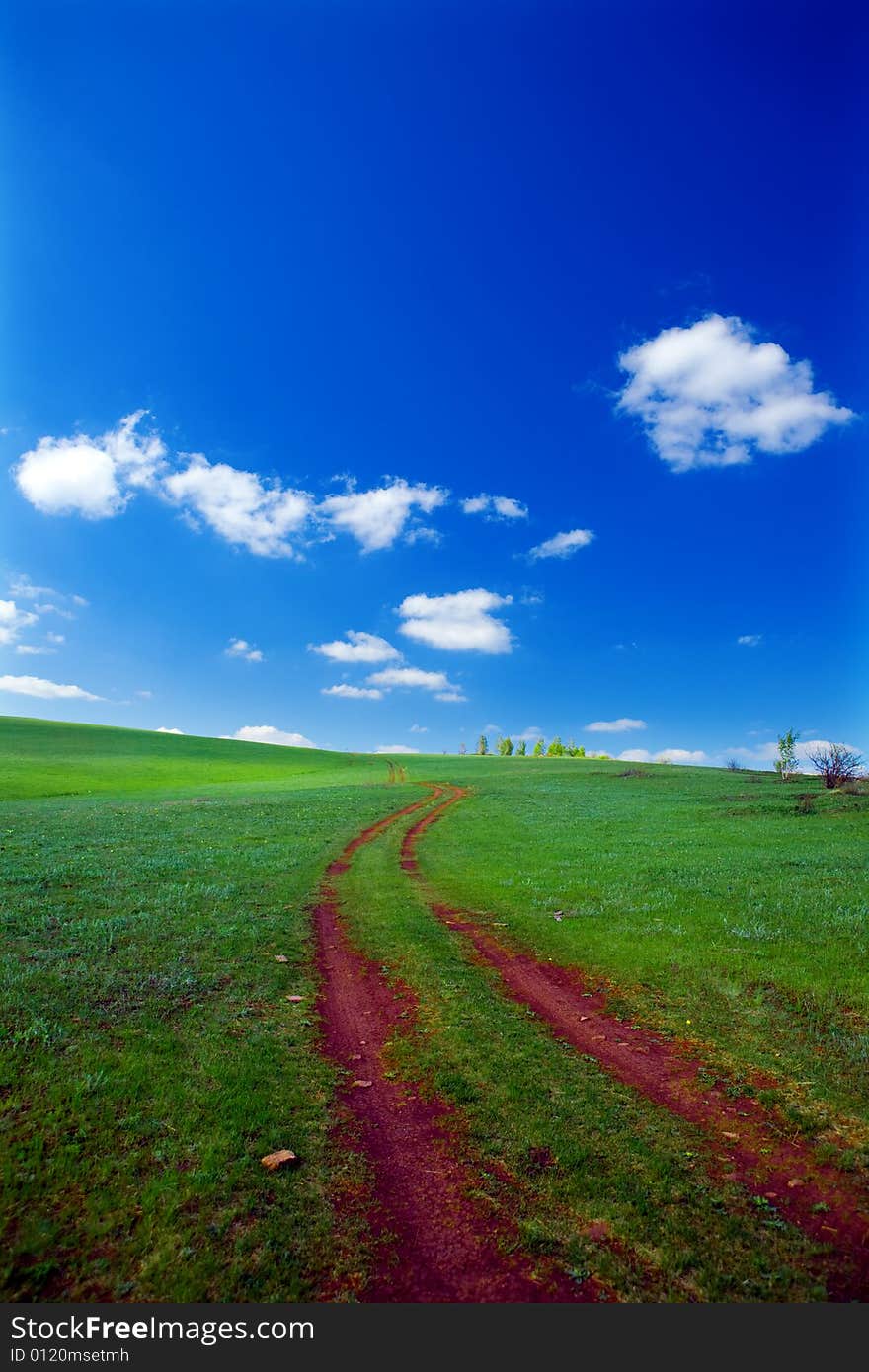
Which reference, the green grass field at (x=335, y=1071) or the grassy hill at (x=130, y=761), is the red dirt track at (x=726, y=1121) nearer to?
the green grass field at (x=335, y=1071)

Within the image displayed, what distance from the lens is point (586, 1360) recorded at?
18.1ft

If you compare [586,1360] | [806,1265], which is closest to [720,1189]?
[806,1265]

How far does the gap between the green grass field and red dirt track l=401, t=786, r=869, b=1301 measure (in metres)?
0.34

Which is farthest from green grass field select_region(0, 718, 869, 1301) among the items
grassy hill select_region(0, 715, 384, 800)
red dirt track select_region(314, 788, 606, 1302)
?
grassy hill select_region(0, 715, 384, 800)

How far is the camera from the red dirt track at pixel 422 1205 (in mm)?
5934

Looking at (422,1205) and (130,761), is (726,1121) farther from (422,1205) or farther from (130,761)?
(130,761)

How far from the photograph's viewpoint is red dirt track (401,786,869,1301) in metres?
6.81

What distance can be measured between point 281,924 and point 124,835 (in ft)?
58.8

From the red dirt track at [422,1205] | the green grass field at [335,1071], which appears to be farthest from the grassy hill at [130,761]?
the red dirt track at [422,1205]

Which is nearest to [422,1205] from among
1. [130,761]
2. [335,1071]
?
[335,1071]

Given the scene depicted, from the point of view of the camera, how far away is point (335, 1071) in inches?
393

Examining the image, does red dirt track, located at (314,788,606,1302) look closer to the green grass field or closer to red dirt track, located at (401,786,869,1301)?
the green grass field

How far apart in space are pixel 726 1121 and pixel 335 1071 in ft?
19.9

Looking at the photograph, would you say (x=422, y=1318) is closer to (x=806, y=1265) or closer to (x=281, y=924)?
(x=806, y=1265)
